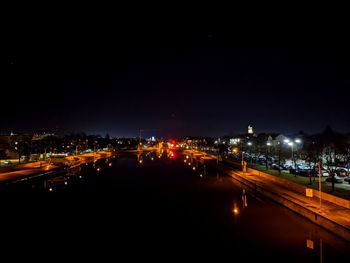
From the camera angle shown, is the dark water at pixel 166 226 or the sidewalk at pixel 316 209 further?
the sidewalk at pixel 316 209

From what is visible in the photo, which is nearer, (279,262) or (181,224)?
(279,262)

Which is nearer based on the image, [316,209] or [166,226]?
[316,209]

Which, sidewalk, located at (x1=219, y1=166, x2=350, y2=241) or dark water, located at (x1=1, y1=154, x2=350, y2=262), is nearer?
dark water, located at (x1=1, y1=154, x2=350, y2=262)

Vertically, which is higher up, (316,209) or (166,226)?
(316,209)

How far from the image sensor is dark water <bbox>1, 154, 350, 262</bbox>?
1418 cm

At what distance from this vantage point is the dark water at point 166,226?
14180mm

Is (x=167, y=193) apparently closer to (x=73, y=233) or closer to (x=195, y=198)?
(x=195, y=198)

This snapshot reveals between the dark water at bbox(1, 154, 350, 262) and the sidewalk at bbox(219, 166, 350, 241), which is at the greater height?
the sidewalk at bbox(219, 166, 350, 241)

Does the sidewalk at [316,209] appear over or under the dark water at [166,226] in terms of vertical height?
over

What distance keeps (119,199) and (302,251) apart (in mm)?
17691

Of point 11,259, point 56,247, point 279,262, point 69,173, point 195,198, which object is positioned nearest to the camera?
point 279,262

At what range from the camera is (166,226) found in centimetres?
1855

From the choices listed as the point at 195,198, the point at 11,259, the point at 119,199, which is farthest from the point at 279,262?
the point at 119,199

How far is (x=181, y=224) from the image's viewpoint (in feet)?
62.3
